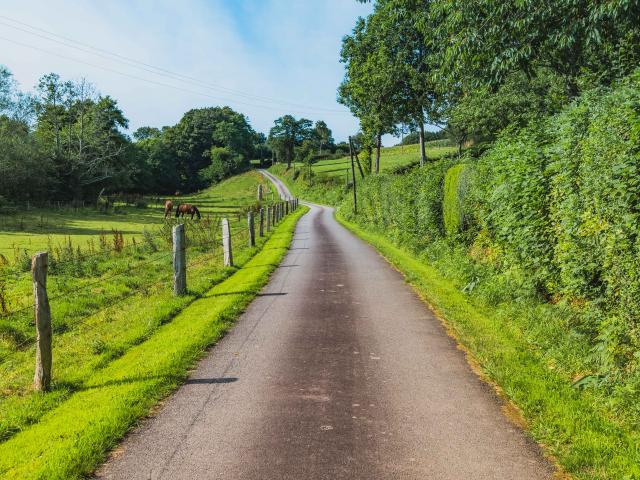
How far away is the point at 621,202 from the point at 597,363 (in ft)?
6.92

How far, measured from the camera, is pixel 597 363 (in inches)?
243

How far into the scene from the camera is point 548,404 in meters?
5.47

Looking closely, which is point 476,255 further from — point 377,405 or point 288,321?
point 377,405

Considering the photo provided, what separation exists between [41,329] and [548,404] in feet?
21.7

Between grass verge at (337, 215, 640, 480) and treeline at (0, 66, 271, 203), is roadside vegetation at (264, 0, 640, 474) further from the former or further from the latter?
treeline at (0, 66, 271, 203)

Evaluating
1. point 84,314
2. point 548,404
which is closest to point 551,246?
point 548,404

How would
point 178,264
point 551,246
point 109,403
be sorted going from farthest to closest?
point 178,264, point 551,246, point 109,403

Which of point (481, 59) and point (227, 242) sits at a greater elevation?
point (481, 59)

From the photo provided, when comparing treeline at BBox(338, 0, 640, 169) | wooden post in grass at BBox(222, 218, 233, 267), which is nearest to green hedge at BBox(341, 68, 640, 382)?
treeline at BBox(338, 0, 640, 169)

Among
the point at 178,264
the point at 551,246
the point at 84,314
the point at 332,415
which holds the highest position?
the point at 551,246

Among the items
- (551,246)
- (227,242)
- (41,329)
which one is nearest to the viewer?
(41,329)

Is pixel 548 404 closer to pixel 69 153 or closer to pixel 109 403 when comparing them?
pixel 109 403

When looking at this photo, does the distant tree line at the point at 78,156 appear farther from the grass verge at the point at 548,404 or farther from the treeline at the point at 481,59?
the grass verge at the point at 548,404

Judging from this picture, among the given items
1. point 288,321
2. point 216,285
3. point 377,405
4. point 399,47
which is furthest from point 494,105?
point 377,405
